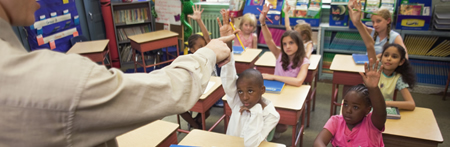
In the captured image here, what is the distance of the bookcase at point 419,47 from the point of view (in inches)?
144

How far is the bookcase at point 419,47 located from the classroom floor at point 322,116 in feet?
0.99

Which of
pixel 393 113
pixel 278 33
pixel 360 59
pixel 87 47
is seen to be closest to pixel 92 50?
pixel 87 47

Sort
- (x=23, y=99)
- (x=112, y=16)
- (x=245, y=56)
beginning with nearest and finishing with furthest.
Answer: (x=23, y=99) → (x=245, y=56) → (x=112, y=16)

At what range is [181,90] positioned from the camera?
71cm

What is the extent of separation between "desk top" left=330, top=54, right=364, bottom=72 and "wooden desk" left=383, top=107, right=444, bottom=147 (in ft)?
3.21

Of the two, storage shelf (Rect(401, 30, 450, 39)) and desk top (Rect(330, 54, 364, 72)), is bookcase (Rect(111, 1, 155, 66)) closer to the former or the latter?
desk top (Rect(330, 54, 364, 72))

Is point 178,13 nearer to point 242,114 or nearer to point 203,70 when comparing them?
point 242,114

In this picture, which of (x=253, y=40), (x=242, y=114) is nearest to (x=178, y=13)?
(x=253, y=40)

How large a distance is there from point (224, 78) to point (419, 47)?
10.3 feet

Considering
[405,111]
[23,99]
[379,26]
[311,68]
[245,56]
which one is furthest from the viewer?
[245,56]

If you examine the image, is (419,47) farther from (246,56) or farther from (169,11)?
(169,11)

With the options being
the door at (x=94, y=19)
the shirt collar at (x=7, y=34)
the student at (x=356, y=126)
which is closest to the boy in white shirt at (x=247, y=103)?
the student at (x=356, y=126)

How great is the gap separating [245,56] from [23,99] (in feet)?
9.70

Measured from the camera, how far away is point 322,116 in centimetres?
329
